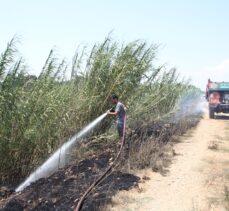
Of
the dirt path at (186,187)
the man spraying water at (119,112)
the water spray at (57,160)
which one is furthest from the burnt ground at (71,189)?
the man spraying water at (119,112)

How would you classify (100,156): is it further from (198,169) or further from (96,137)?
(198,169)

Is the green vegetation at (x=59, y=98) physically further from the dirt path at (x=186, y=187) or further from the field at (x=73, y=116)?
the dirt path at (x=186, y=187)

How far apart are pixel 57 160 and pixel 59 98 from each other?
159 cm

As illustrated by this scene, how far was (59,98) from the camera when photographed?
930 cm

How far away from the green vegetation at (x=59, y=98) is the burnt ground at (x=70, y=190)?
106cm

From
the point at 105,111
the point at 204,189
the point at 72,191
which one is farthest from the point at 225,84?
the point at 72,191

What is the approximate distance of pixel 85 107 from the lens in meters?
10.4

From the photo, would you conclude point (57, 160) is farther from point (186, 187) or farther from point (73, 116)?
point (186, 187)

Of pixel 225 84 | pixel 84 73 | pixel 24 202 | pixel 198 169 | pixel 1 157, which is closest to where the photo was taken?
pixel 24 202

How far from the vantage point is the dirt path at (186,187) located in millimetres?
6949

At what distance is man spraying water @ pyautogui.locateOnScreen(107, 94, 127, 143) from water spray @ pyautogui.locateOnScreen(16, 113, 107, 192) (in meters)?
0.37

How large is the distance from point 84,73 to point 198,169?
152 inches

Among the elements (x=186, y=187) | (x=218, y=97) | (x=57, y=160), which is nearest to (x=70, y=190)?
(x=186, y=187)

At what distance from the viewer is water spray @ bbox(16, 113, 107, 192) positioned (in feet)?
30.4
